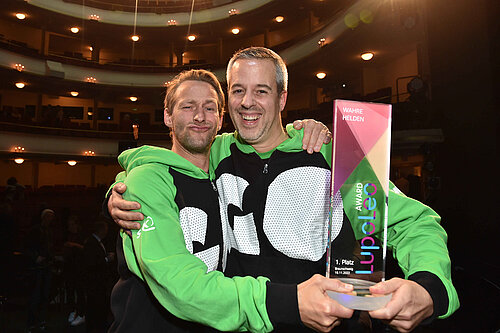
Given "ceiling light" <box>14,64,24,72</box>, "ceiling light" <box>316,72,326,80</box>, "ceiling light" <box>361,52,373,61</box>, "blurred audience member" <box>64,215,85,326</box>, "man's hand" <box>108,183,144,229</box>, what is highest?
"ceiling light" <box>14,64,24,72</box>

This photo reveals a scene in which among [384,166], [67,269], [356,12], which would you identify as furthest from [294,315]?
[356,12]

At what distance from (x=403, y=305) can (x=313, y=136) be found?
79cm

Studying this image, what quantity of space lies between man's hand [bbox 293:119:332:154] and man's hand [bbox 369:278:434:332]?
0.68 metres

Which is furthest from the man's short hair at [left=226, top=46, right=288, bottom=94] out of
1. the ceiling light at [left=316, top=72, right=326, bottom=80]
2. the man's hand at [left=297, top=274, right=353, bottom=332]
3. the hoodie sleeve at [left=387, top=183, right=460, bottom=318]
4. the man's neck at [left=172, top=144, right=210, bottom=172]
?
the ceiling light at [left=316, top=72, right=326, bottom=80]

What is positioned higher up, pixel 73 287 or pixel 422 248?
pixel 422 248

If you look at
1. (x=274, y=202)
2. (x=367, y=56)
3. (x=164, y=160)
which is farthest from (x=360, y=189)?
(x=367, y=56)

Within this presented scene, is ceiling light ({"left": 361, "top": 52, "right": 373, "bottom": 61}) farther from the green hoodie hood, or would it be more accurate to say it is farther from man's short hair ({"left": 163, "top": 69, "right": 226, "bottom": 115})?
the green hoodie hood

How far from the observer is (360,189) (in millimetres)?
1060

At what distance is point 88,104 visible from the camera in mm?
18844

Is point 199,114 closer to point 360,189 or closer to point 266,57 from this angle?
point 266,57

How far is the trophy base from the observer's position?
966mm

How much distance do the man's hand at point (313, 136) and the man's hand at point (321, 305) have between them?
0.67 meters

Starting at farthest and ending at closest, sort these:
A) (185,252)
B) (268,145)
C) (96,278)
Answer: (96,278) → (268,145) → (185,252)

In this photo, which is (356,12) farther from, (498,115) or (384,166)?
(384,166)
